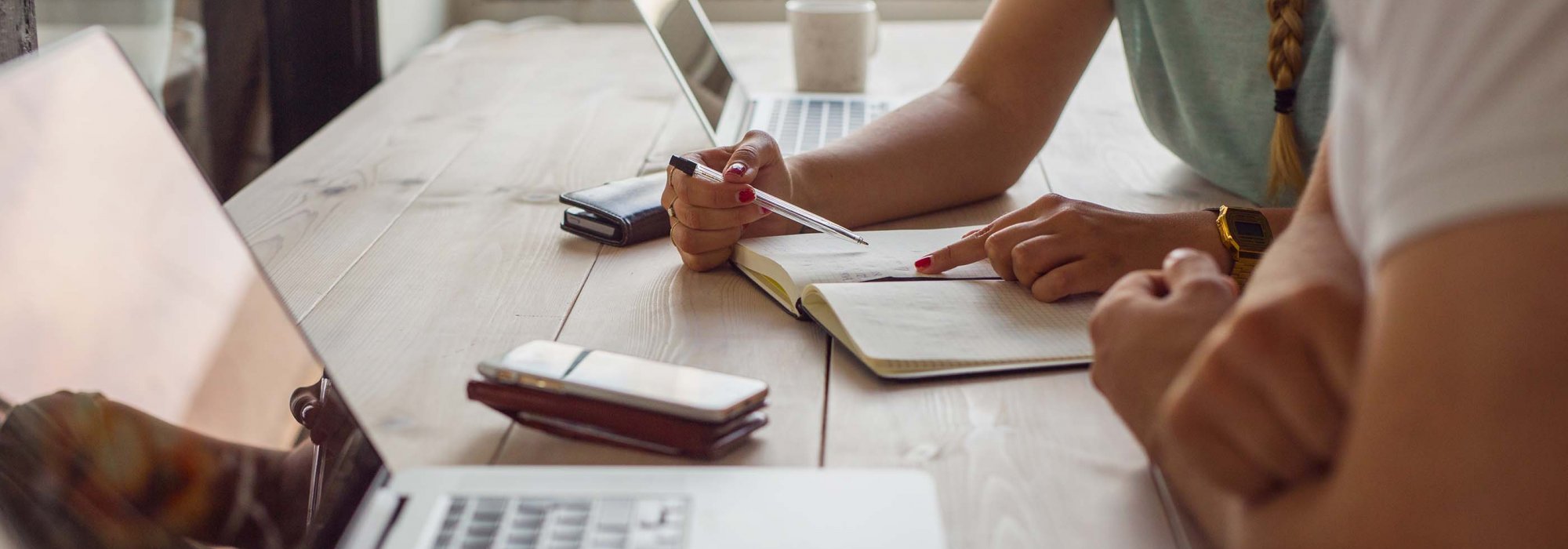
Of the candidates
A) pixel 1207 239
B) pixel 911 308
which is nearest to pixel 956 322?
pixel 911 308

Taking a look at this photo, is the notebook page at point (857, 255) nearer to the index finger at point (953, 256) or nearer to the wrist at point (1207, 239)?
the index finger at point (953, 256)

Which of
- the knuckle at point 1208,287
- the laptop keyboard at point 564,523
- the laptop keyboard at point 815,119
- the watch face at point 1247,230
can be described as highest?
the knuckle at point 1208,287

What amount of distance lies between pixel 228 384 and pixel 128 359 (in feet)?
0.21

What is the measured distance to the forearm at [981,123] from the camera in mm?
1151

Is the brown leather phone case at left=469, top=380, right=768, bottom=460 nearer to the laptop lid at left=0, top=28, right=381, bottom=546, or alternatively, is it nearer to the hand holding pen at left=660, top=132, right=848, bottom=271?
the laptop lid at left=0, top=28, right=381, bottom=546

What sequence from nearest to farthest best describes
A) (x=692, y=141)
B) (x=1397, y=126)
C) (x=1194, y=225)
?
(x=1397, y=126)
(x=1194, y=225)
(x=692, y=141)

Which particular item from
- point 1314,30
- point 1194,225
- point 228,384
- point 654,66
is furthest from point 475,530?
point 654,66

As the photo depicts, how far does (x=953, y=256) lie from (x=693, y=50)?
62 centimetres

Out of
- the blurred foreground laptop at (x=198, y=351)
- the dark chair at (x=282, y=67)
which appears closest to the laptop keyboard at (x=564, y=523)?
the blurred foreground laptop at (x=198, y=351)

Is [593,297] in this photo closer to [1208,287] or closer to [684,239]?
[684,239]

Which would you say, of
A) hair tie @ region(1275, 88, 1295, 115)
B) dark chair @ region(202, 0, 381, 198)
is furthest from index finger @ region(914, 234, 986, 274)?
dark chair @ region(202, 0, 381, 198)

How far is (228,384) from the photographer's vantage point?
57 centimetres

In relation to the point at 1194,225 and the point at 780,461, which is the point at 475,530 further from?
the point at 1194,225

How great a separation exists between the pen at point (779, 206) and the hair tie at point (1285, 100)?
0.42m
